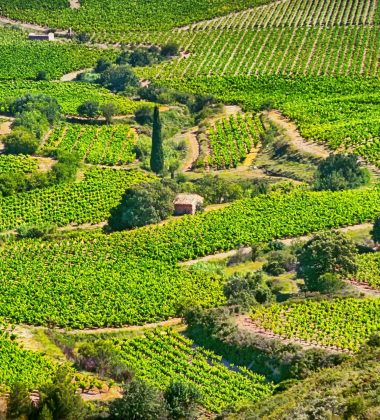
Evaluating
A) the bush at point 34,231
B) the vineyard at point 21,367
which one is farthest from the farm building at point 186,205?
the vineyard at point 21,367

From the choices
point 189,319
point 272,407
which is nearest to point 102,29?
point 189,319

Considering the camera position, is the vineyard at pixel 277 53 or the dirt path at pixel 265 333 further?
the vineyard at pixel 277 53

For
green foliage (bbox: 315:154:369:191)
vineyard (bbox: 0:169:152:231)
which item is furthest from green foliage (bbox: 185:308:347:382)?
green foliage (bbox: 315:154:369:191)

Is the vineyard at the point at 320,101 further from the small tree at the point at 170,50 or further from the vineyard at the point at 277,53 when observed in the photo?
the small tree at the point at 170,50

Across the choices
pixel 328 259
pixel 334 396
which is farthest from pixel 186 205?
pixel 334 396

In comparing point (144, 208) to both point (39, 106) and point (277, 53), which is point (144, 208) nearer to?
point (39, 106)
